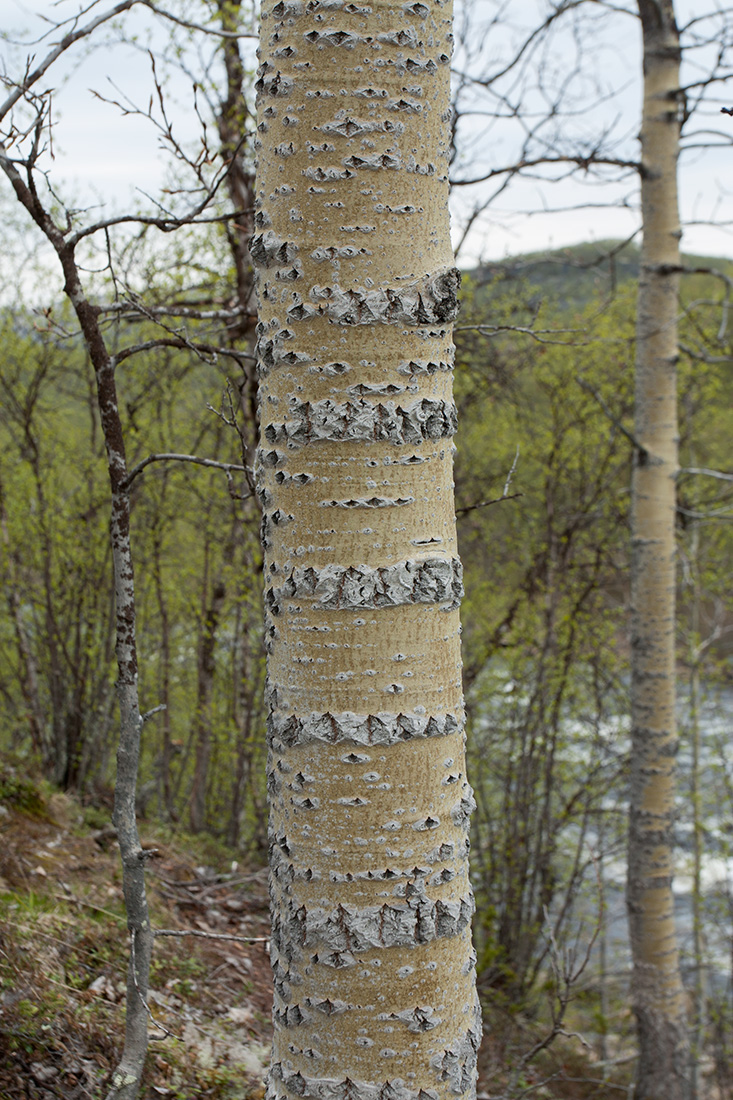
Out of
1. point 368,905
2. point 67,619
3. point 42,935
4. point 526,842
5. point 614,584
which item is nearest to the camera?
point 368,905

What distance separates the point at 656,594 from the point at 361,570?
3.54 meters

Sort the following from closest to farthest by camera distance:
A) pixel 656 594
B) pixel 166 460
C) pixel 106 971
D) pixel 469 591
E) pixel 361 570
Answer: pixel 361 570
pixel 166 460
pixel 106 971
pixel 656 594
pixel 469 591

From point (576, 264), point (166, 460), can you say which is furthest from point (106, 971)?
point (576, 264)

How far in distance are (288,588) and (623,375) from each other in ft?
25.3

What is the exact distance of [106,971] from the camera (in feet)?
9.67

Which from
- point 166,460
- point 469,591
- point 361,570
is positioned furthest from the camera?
point 469,591

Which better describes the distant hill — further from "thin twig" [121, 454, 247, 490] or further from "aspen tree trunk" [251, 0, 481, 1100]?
"aspen tree trunk" [251, 0, 481, 1100]

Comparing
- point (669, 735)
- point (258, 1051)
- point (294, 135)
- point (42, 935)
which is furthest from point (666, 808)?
point (294, 135)

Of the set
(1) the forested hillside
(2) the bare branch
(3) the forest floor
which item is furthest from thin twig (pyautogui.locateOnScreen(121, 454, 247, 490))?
(1) the forested hillside

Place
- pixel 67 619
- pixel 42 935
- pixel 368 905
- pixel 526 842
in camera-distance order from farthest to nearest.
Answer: pixel 526 842 < pixel 67 619 < pixel 42 935 < pixel 368 905

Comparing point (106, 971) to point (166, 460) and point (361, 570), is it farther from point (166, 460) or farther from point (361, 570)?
point (361, 570)

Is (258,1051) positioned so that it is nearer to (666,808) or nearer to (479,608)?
(666,808)

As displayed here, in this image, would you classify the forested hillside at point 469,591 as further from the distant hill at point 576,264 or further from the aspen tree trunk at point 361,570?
the aspen tree trunk at point 361,570

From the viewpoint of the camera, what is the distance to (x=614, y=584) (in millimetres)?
8461
